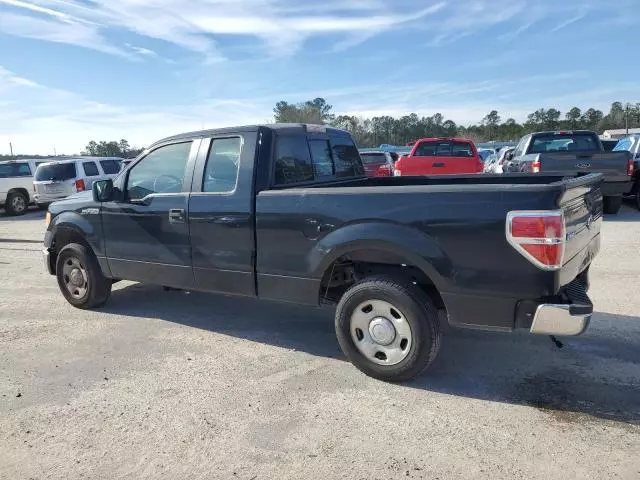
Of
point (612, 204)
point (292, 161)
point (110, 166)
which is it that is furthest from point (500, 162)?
point (292, 161)

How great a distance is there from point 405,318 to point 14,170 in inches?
768

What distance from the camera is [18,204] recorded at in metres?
18.9

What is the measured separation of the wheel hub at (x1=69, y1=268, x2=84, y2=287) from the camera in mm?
5895

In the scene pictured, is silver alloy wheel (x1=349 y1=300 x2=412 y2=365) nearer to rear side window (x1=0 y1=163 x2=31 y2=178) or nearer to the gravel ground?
the gravel ground

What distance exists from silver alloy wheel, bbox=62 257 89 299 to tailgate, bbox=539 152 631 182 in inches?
347

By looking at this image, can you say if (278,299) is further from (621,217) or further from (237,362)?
(621,217)

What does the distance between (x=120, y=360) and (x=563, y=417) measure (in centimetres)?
350

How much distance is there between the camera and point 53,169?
17.4 meters

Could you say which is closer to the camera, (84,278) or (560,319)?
(560,319)

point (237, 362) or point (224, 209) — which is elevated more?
point (224, 209)

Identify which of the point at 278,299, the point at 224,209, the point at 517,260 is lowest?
the point at 278,299

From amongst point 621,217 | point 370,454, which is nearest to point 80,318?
point 370,454

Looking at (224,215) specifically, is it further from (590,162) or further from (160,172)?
(590,162)

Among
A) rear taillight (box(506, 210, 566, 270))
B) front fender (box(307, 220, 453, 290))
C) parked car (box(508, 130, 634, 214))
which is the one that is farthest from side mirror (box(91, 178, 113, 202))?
parked car (box(508, 130, 634, 214))
